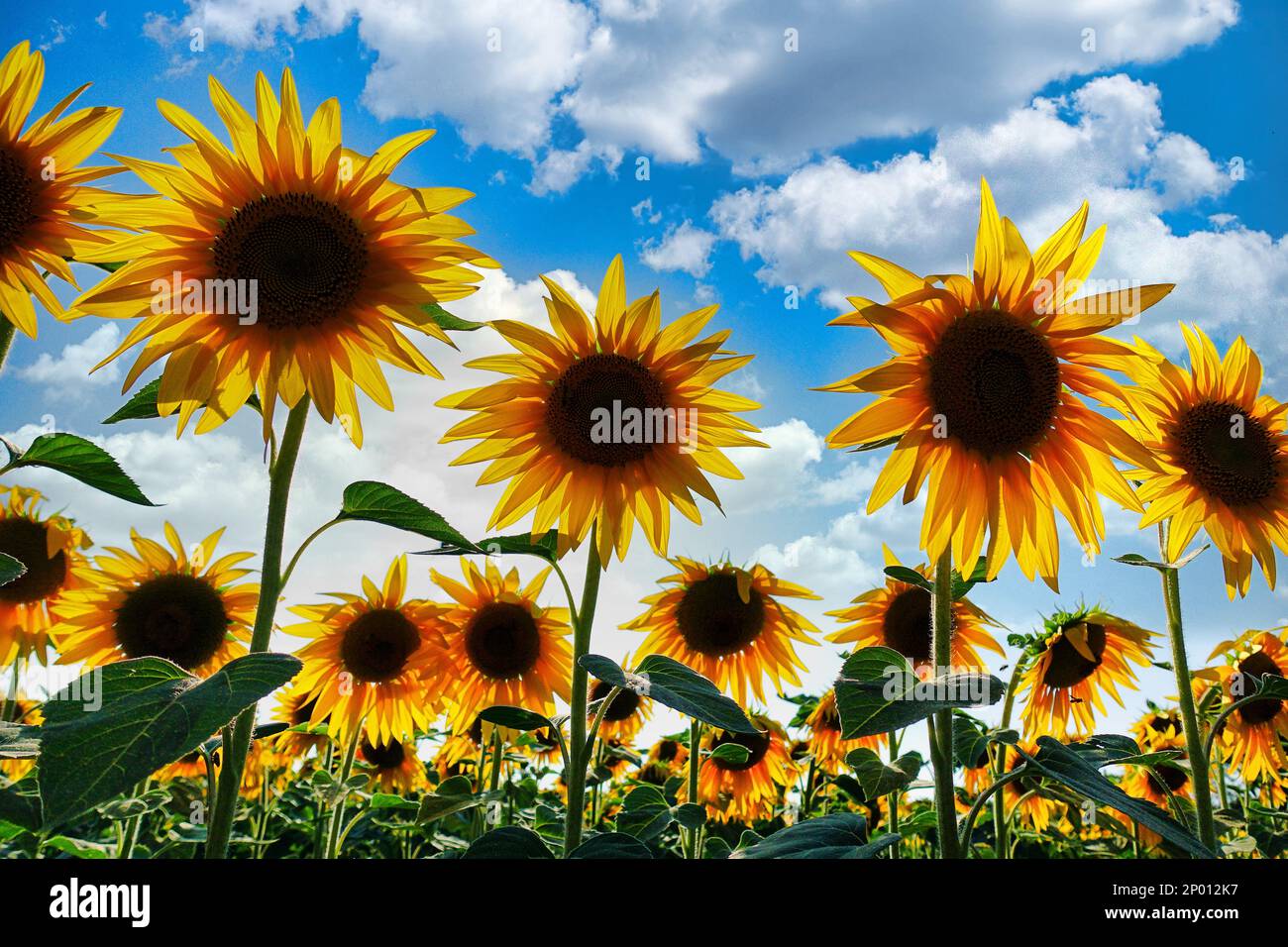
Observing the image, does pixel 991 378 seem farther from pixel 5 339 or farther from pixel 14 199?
pixel 14 199

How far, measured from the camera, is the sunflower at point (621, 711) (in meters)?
5.55

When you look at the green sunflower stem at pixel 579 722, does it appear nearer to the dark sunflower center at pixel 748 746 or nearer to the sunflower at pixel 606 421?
the sunflower at pixel 606 421

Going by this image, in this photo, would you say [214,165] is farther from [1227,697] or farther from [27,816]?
[1227,697]

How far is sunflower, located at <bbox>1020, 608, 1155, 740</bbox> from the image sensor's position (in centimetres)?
470

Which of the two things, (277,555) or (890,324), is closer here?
(277,555)

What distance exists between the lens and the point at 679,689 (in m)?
2.26

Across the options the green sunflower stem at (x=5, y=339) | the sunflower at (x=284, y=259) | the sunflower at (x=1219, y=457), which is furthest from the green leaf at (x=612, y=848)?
the sunflower at (x=1219, y=457)

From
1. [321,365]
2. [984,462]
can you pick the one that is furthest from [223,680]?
[984,462]

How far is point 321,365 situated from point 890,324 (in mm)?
1623

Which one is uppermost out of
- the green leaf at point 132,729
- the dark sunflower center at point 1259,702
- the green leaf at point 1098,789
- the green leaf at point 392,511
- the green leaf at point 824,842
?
the green leaf at point 392,511

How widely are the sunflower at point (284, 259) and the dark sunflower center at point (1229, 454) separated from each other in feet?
9.85

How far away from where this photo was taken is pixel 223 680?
1.68m

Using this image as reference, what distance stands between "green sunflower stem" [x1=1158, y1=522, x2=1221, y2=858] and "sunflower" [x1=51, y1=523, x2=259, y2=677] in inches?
152
